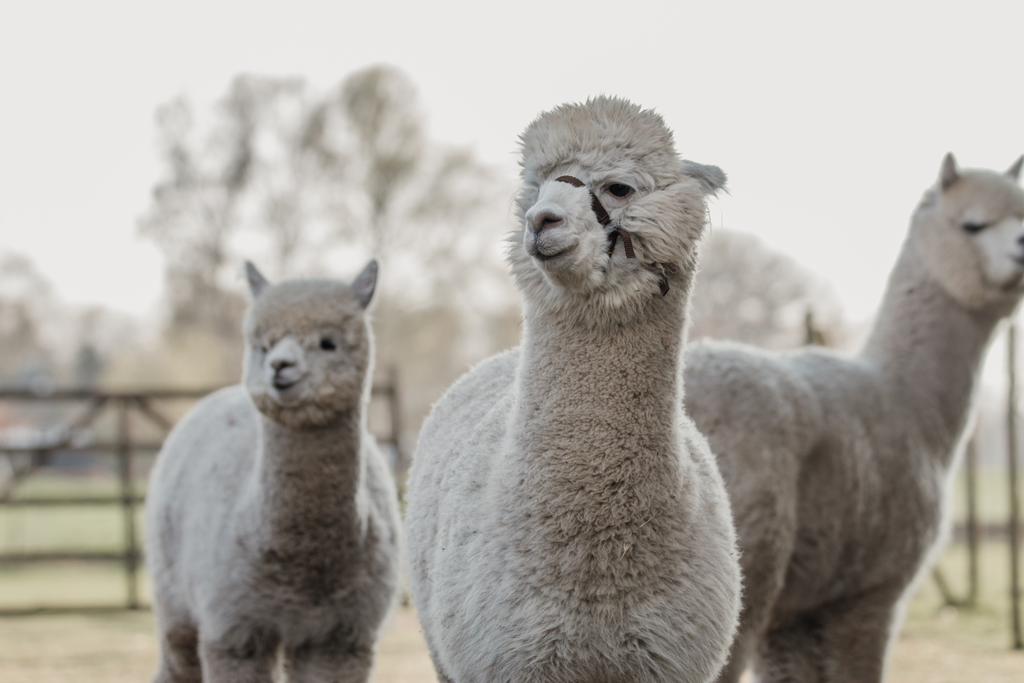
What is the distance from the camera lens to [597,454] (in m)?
2.37

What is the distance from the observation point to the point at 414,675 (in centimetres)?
665

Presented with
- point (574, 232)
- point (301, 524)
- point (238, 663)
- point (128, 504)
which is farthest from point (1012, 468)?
point (128, 504)

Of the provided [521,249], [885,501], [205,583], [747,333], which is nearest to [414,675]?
[205,583]

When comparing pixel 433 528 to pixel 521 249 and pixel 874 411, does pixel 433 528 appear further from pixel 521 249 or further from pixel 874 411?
pixel 874 411

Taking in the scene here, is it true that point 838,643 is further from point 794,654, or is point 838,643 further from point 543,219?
point 543,219

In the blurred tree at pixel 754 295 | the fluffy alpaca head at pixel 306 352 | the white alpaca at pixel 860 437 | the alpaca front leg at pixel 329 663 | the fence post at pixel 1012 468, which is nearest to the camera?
the white alpaca at pixel 860 437

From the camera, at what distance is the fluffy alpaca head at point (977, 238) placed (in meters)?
4.75

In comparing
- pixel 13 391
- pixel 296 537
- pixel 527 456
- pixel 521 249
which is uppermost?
pixel 521 249

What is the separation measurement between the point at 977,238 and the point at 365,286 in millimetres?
3250

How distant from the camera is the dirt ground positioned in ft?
21.1

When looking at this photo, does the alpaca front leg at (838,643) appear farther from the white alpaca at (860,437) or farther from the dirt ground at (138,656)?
the dirt ground at (138,656)

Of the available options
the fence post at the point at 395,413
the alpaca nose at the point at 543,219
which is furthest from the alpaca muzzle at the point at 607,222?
the fence post at the point at 395,413

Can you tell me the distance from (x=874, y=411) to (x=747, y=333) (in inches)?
518

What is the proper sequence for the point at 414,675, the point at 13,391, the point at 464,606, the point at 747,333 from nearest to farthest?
1. the point at 464,606
2. the point at 414,675
3. the point at 13,391
4. the point at 747,333
